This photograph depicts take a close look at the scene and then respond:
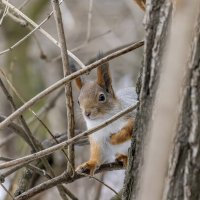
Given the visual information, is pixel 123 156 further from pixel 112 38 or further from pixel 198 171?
pixel 112 38

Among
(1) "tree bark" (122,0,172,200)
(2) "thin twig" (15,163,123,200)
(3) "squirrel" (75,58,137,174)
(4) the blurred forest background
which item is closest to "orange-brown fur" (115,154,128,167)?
(3) "squirrel" (75,58,137,174)

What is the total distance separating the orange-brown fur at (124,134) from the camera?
64.5 inches

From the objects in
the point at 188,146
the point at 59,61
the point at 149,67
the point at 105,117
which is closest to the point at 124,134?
the point at 105,117

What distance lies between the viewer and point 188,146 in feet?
3.22

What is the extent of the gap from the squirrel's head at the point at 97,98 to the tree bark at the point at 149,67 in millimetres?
621

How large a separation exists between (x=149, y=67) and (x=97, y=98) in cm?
73

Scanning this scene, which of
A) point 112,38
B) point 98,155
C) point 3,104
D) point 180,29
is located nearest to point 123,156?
point 98,155

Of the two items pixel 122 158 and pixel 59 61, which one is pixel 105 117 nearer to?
pixel 122 158

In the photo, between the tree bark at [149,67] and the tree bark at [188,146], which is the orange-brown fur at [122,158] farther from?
the tree bark at [188,146]

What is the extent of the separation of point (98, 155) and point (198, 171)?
2.41 feet

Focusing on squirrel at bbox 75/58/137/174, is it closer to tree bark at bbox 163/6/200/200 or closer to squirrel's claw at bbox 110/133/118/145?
squirrel's claw at bbox 110/133/118/145

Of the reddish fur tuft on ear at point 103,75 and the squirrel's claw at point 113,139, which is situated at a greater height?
the reddish fur tuft on ear at point 103,75

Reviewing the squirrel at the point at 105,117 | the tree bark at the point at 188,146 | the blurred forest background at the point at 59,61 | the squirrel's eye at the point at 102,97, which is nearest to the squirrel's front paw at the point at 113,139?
the squirrel at the point at 105,117

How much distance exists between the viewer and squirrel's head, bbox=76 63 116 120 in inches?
71.2
